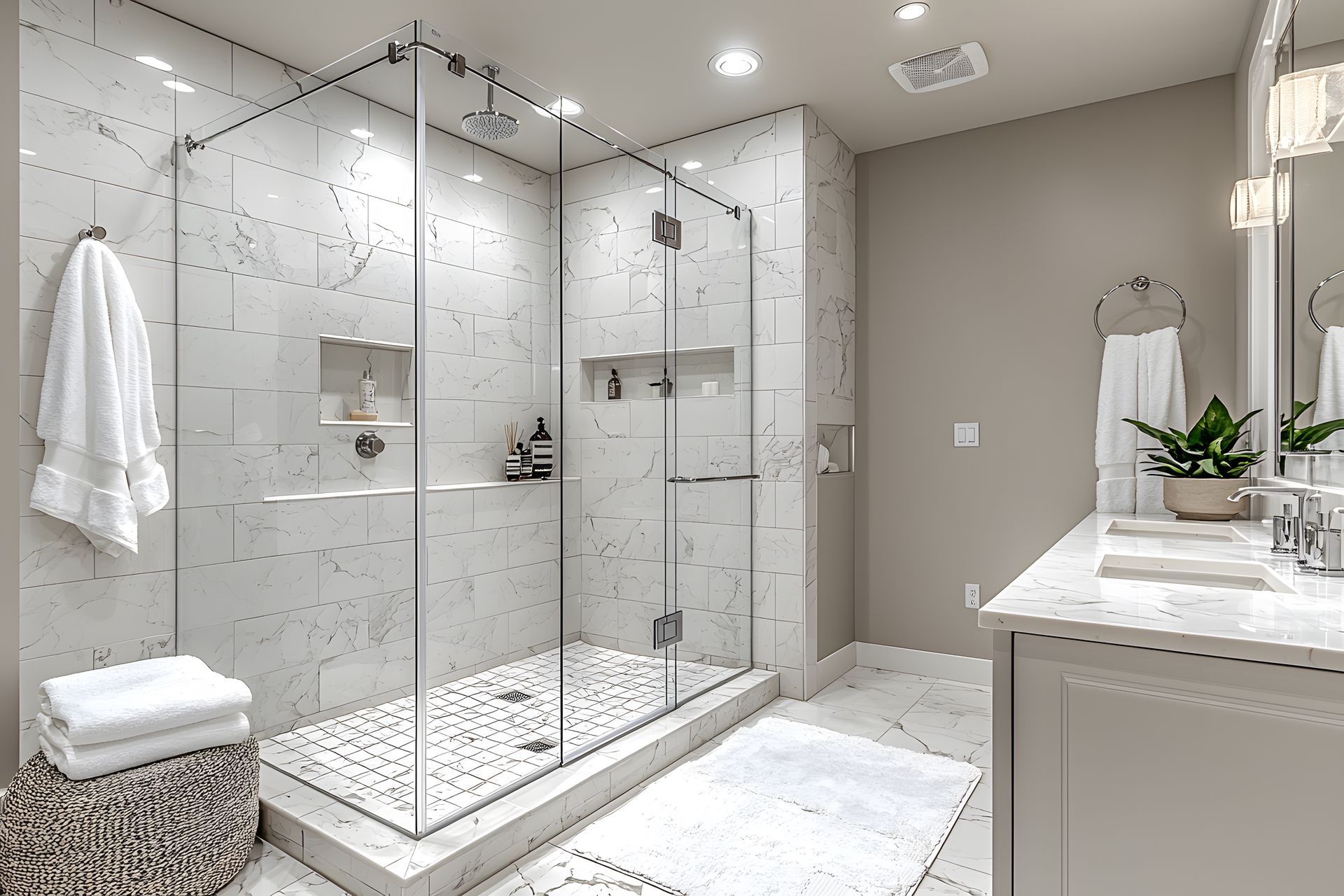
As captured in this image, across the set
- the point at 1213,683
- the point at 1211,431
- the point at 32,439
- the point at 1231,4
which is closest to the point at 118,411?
the point at 32,439

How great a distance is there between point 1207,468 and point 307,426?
2.81m

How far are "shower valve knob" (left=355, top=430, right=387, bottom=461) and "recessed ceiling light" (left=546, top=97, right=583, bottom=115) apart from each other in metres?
1.08

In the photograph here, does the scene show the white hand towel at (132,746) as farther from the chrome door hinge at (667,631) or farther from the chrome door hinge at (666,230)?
the chrome door hinge at (666,230)

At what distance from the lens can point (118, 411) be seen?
6.66ft

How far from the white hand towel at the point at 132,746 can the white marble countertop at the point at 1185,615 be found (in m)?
1.82

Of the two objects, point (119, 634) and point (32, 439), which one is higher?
point (32, 439)

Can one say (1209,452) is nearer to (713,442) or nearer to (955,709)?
(955,709)

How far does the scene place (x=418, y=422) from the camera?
5.81 feet

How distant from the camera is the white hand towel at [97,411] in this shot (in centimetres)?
196

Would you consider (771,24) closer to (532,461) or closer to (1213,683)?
(532,461)

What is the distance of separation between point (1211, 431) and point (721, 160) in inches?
86.1

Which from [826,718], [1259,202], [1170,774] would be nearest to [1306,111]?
[1259,202]

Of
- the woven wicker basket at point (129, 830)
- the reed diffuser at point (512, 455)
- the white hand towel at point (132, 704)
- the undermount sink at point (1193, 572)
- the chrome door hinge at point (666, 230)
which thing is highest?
the chrome door hinge at point (666, 230)

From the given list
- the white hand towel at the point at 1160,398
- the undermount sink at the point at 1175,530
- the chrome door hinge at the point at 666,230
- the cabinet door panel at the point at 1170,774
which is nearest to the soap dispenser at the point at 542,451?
the chrome door hinge at the point at 666,230
